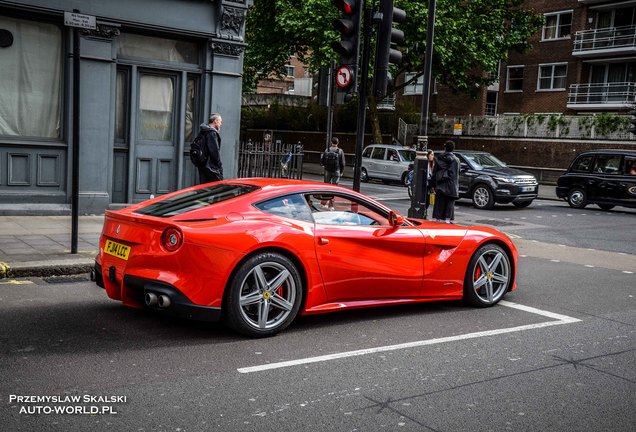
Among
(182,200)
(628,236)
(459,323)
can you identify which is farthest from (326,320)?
(628,236)

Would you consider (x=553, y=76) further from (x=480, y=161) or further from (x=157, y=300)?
(x=157, y=300)

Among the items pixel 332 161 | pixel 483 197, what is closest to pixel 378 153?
pixel 483 197

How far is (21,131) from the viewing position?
12.7 m

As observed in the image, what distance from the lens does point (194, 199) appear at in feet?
20.9

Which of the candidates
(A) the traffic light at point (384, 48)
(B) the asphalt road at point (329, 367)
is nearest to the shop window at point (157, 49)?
(A) the traffic light at point (384, 48)

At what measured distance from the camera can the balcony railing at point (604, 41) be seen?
39062 millimetres

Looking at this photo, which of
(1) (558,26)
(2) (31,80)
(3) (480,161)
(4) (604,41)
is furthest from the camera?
(1) (558,26)

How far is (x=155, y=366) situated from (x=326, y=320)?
205 centimetres

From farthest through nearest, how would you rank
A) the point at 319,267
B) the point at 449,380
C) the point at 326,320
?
the point at 326,320 → the point at 319,267 → the point at 449,380

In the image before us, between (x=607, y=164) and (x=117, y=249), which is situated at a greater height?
(x=607, y=164)

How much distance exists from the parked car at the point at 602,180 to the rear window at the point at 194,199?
1734 centimetres

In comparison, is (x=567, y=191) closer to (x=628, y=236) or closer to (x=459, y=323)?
(x=628, y=236)

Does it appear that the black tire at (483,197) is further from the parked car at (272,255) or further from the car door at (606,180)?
the parked car at (272,255)

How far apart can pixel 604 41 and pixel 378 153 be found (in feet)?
52.9
